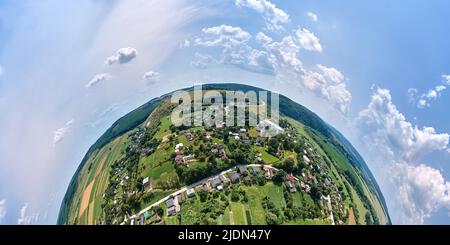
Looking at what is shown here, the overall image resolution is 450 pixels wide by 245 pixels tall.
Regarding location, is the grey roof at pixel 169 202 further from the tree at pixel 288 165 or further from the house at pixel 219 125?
the house at pixel 219 125

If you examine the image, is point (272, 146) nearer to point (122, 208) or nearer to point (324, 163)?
point (324, 163)

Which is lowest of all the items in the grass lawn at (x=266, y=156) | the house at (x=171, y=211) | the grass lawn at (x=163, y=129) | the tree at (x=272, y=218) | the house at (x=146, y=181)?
the tree at (x=272, y=218)

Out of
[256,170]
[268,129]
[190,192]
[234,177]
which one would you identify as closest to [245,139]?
[268,129]

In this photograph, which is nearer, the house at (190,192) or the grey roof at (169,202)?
the grey roof at (169,202)

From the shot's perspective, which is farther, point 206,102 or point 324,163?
point 206,102

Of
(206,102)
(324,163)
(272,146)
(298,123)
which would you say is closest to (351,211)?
(324,163)

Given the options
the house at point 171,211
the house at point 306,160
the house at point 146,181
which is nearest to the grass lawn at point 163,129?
the house at point 146,181

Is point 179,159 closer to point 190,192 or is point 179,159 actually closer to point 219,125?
point 190,192

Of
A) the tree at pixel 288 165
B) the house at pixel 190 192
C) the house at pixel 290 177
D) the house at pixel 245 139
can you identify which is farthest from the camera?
the house at pixel 245 139

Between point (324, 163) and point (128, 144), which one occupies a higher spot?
point (128, 144)

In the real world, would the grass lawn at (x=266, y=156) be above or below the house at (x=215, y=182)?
above

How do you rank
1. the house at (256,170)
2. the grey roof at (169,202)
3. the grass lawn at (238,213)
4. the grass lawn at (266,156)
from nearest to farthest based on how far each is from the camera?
the grass lawn at (238,213), the grey roof at (169,202), the house at (256,170), the grass lawn at (266,156)
